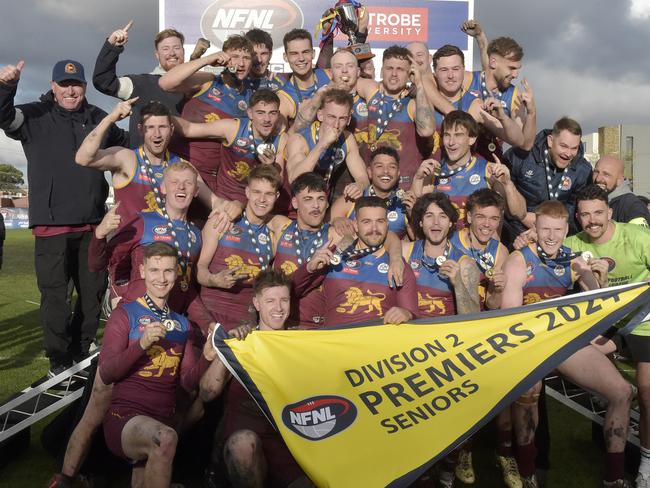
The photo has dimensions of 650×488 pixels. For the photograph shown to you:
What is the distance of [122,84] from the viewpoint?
6.62m

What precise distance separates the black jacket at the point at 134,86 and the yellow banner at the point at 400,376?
11.4ft

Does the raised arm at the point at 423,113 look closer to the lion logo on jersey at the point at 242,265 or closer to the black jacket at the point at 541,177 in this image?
the black jacket at the point at 541,177

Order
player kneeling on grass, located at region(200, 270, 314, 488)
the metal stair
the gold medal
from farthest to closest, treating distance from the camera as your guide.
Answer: the gold medal, the metal stair, player kneeling on grass, located at region(200, 270, 314, 488)

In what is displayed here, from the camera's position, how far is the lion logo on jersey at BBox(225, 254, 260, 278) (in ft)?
16.8

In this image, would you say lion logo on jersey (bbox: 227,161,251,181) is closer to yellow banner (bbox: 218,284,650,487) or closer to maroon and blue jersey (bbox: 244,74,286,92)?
maroon and blue jersey (bbox: 244,74,286,92)

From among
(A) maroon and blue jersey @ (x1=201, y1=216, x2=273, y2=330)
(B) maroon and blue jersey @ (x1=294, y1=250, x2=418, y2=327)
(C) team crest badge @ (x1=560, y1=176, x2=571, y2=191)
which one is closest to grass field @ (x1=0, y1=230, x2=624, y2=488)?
(A) maroon and blue jersey @ (x1=201, y1=216, x2=273, y2=330)

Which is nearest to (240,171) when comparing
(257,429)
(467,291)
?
(467,291)

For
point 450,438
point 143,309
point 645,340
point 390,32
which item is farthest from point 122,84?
point 390,32

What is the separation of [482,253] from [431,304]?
0.64 metres

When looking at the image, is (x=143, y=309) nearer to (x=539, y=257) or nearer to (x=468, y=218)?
(x=468, y=218)

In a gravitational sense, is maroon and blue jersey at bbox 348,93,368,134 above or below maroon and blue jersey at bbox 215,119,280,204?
above

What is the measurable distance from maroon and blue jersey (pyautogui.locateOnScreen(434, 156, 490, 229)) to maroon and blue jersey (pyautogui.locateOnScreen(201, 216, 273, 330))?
173cm

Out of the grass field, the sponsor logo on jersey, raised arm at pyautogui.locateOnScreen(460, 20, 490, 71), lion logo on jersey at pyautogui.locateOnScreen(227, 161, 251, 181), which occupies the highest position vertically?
raised arm at pyautogui.locateOnScreen(460, 20, 490, 71)

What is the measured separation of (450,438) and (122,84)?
197 inches
